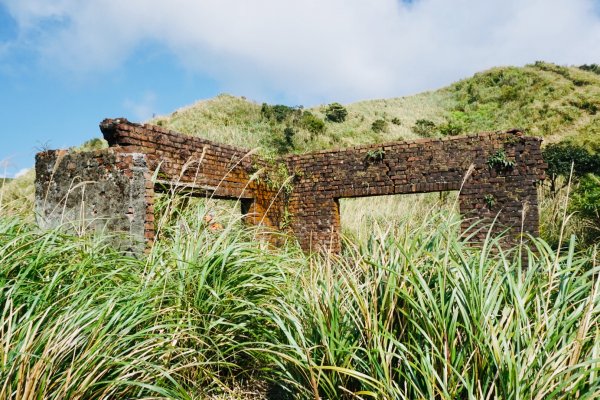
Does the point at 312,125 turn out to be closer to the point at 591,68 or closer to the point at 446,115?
the point at 446,115

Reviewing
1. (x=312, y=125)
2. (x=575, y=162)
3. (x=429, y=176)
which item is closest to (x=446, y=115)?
(x=312, y=125)

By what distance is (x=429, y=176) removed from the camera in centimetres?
766

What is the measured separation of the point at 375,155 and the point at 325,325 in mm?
6083

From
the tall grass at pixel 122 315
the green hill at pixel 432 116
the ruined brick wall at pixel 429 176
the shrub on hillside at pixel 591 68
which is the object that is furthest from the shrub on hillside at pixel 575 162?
the shrub on hillside at pixel 591 68

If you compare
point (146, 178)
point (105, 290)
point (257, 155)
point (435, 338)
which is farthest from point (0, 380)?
point (257, 155)

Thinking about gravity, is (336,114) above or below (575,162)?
above

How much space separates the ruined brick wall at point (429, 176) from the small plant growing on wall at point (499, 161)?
0.02 metres

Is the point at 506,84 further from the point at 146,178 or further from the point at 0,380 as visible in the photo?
the point at 0,380

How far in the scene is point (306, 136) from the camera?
22344 millimetres

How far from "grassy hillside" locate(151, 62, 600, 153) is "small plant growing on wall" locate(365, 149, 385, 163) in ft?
34.2

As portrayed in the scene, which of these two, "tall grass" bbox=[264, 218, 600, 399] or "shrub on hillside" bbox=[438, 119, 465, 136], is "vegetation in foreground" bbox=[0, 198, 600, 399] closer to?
"tall grass" bbox=[264, 218, 600, 399]

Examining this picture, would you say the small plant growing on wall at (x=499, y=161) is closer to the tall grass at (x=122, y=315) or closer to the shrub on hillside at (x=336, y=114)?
the tall grass at (x=122, y=315)

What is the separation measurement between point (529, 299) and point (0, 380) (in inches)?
86.0

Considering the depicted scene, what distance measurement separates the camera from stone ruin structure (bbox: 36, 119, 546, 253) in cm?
510
